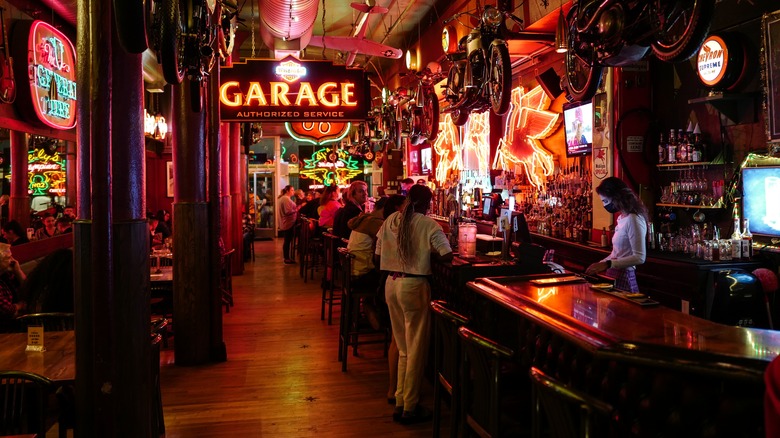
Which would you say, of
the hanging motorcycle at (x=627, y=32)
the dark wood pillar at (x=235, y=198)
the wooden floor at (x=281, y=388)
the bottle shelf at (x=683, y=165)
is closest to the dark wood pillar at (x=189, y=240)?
the wooden floor at (x=281, y=388)

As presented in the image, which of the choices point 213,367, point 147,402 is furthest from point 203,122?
point 147,402

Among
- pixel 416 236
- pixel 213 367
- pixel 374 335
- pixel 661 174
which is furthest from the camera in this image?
pixel 374 335

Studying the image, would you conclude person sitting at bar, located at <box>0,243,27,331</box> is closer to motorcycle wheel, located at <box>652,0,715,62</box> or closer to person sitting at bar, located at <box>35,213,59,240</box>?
person sitting at bar, located at <box>35,213,59,240</box>

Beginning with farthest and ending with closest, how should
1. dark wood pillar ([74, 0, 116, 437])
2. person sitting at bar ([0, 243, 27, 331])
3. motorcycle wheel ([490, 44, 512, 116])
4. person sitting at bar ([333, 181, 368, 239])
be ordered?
1. person sitting at bar ([333, 181, 368, 239])
2. motorcycle wheel ([490, 44, 512, 116])
3. person sitting at bar ([0, 243, 27, 331])
4. dark wood pillar ([74, 0, 116, 437])

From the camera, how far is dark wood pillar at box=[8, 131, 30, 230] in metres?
7.26

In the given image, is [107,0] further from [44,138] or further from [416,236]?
[44,138]

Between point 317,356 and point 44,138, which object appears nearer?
point 317,356

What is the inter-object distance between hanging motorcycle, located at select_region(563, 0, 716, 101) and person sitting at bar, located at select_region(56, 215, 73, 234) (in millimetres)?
6679

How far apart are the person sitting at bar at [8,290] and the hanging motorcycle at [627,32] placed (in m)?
Answer: 4.29

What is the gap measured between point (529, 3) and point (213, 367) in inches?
202

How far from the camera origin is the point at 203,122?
585 cm

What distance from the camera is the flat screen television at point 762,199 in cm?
473

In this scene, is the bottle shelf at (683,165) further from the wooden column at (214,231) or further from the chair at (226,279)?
the chair at (226,279)

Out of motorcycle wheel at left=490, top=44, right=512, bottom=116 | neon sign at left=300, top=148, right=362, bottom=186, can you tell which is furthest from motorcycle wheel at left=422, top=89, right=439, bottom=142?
neon sign at left=300, top=148, right=362, bottom=186
